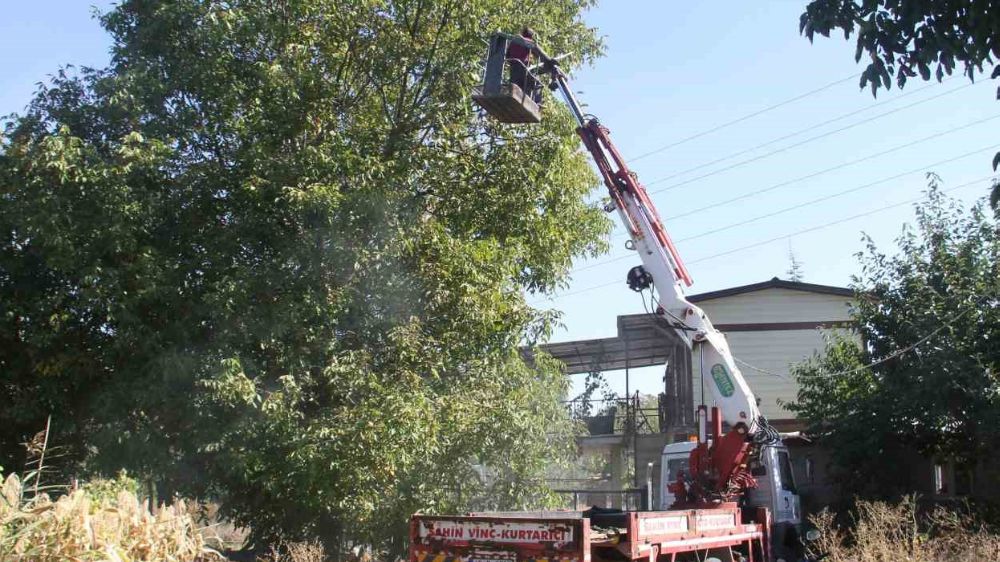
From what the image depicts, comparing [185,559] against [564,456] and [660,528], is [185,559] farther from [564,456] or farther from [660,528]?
[564,456]

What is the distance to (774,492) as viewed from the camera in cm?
1414

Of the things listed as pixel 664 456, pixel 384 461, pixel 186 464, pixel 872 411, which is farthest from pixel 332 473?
pixel 872 411

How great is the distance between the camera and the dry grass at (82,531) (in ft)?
17.7

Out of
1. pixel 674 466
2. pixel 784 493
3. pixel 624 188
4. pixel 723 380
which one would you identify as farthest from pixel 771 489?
pixel 624 188

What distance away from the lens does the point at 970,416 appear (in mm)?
16969

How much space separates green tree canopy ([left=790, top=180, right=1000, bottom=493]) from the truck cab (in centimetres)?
435

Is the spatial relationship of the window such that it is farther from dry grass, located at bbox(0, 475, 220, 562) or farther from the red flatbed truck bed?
dry grass, located at bbox(0, 475, 220, 562)

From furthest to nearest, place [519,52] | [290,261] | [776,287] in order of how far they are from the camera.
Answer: [776,287] → [290,261] → [519,52]

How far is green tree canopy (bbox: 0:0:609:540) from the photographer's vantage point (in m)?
13.2

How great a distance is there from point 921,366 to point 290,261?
11.7m

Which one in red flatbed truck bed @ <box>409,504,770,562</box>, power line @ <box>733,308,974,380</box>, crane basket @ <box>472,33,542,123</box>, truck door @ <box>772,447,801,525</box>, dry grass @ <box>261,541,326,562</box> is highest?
crane basket @ <box>472,33,542,123</box>

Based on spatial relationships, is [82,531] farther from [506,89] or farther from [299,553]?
[506,89]

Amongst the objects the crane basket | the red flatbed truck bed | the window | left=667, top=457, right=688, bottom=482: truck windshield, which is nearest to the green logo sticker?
left=667, top=457, right=688, bottom=482: truck windshield

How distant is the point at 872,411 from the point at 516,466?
795cm
